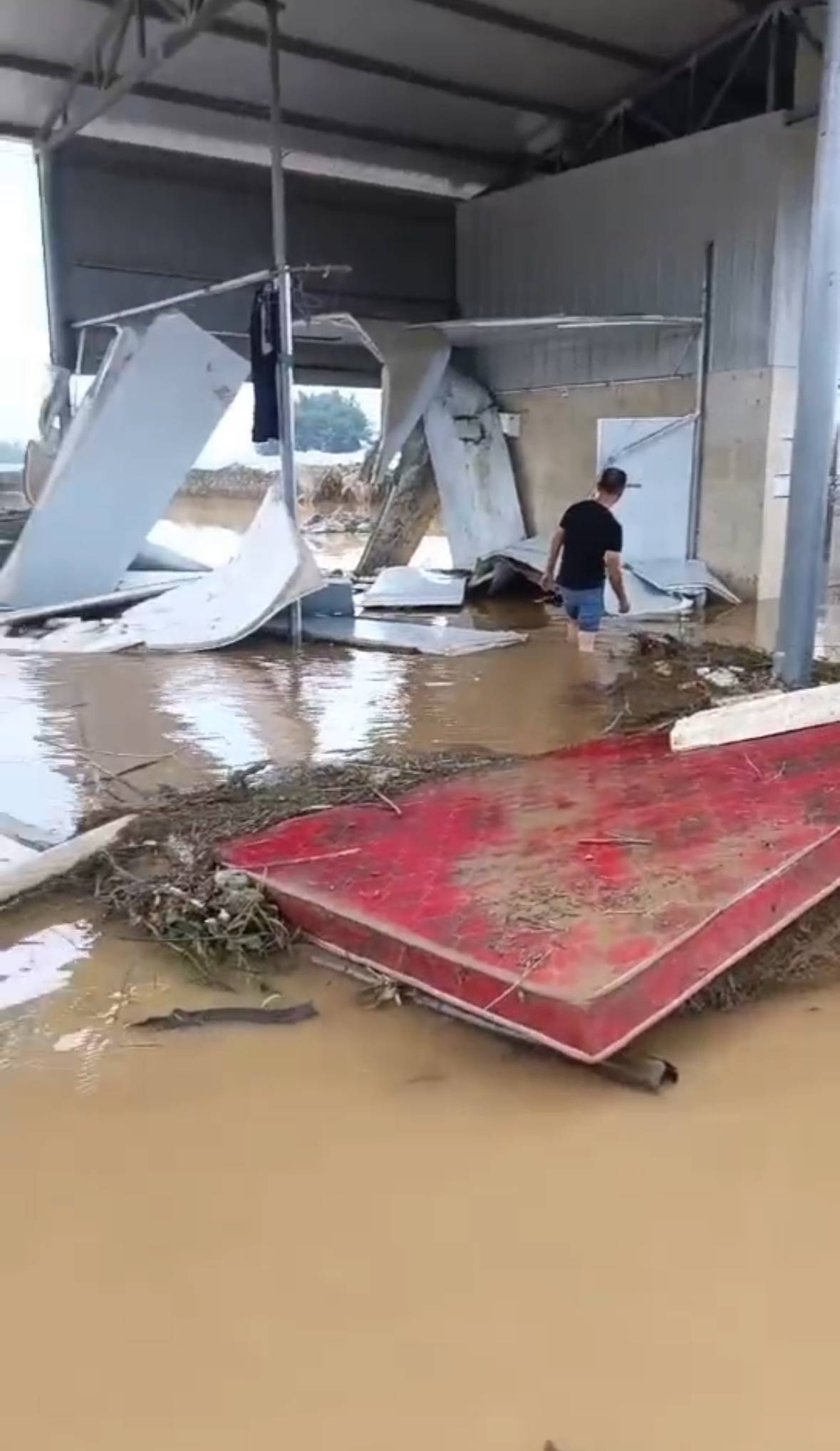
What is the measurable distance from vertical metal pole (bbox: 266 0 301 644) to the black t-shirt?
2.26m

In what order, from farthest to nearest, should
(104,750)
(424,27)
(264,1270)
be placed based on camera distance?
Answer: (424,27) < (104,750) < (264,1270)

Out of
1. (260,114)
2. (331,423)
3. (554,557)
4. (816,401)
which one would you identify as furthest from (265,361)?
(331,423)

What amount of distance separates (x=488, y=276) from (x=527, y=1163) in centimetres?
1289

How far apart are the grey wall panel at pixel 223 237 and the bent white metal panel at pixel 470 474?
4.95 ft

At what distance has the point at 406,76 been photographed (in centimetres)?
1134

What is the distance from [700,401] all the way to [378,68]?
4413 mm

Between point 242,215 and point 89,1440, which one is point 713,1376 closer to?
point 89,1440

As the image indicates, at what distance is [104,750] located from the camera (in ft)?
18.4

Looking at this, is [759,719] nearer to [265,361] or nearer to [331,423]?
[265,361]

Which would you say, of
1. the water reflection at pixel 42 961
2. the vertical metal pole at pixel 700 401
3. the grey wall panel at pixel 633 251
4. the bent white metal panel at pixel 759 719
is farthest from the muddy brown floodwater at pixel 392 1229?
the grey wall panel at pixel 633 251

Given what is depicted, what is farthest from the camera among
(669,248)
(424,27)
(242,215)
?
(242,215)

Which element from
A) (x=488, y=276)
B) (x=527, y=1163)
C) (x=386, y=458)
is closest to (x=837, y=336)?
(x=527, y=1163)

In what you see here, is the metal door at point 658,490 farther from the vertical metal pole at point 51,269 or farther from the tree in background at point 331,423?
the vertical metal pole at point 51,269

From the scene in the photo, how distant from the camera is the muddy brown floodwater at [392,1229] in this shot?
1876 millimetres
